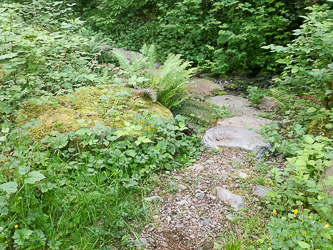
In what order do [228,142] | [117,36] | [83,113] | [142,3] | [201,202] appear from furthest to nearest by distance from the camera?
1. [117,36]
2. [142,3]
3. [228,142]
4. [83,113]
5. [201,202]

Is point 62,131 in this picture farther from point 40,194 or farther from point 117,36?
point 117,36

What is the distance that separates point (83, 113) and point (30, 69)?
918 millimetres

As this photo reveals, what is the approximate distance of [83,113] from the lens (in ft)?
9.80

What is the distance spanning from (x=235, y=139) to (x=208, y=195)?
3.73ft

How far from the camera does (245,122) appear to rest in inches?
155

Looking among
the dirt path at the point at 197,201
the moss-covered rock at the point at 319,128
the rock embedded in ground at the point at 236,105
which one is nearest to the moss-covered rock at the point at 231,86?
the rock embedded in ground at the point at 236,105

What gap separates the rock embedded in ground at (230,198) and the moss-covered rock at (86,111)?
1299mm

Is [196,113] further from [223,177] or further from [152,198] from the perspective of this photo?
[152,198]

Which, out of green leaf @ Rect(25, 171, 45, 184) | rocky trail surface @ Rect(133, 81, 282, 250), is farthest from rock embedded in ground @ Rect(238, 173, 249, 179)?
green leaf @ Rect(25, 171, 45, 184)

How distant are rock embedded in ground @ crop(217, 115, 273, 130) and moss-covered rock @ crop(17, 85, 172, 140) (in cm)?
111

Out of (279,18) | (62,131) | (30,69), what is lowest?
(62,131)

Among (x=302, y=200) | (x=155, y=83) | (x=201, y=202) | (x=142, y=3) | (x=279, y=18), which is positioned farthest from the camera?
(x=142, y=3)

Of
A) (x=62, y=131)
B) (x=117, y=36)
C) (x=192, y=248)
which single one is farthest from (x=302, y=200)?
(x=117, y=36)

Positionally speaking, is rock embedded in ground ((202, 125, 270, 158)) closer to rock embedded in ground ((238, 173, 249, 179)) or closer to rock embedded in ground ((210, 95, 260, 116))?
rock embedded in ground ((238, 173, 249, 179))
